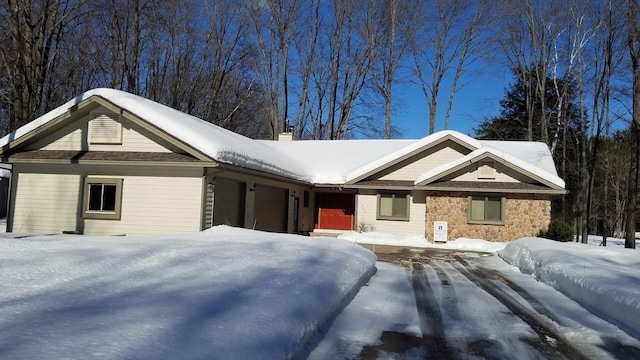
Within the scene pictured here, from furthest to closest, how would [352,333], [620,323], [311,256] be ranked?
[311,256] → [620,323] → [352,333]

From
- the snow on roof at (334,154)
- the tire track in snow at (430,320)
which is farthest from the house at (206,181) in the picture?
the tire track in snow at (430,320)

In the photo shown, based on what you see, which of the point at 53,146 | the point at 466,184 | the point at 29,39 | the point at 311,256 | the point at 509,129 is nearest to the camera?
the point at 311,256

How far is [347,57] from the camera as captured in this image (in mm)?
38438

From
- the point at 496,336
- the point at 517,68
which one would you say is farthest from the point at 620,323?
the point at 517,68

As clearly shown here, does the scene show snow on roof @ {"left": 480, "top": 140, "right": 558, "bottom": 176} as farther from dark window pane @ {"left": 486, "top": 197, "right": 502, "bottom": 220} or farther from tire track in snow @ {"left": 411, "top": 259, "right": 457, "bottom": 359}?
tire track in snow @ {"left": 411, "top": 259, "right": 457, "bottom": 359}

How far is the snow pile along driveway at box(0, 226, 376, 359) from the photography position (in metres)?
3.42

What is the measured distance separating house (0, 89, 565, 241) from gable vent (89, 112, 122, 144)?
3 cm

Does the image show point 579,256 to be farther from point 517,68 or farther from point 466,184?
point 517,68

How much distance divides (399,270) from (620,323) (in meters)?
5.28

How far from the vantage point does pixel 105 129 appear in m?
16.1

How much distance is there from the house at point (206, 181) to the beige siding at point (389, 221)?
1.8 inches

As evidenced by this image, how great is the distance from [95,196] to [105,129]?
223 centimetres

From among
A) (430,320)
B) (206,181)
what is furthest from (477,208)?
(430,320)

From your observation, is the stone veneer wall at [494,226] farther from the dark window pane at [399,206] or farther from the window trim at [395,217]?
the dark window pane at [399,206]
